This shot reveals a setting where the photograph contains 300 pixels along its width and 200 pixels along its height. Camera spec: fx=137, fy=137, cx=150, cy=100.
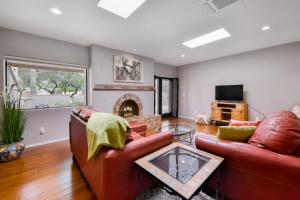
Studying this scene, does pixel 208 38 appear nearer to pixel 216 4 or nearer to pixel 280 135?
pixel 216 4

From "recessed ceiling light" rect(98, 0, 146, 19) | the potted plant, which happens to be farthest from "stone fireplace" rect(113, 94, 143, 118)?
"recessed ceiling light" rect(98, 0, 146, 19)

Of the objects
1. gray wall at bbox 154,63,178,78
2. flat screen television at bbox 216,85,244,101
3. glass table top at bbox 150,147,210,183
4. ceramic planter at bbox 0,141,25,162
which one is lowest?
ceramic planter at bbox 0,141,25,162

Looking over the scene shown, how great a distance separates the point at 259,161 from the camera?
3.87ft

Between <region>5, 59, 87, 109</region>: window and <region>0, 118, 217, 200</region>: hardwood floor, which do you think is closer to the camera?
<region>0, 118, 217, 200</region>: hardwood floor

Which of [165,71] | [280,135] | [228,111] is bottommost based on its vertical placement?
[228,111]

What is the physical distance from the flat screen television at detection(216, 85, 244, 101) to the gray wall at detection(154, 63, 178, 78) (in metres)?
2.21

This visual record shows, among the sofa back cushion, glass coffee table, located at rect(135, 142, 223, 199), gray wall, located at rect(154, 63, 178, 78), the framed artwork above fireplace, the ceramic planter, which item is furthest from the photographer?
gray wall, located at rect(154, 63, 178, 78)

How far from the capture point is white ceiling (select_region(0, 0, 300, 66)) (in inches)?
81.2

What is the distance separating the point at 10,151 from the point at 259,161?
3530 mm

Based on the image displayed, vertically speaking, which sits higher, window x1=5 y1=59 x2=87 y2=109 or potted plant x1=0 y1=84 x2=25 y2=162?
window x1=5 y1=59 x2=87 y2=109

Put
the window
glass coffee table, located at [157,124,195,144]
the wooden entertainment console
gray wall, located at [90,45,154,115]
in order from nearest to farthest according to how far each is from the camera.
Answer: glass coffee table, located at [157,124,195,144]
the window
gray wall, located at [90,45,154,115]
the wooden entertainment console

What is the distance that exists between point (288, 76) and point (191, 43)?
2874mm

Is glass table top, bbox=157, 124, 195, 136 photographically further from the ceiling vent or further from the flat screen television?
the flat screen television

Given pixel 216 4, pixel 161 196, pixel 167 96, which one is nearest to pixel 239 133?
pixel 161 196
